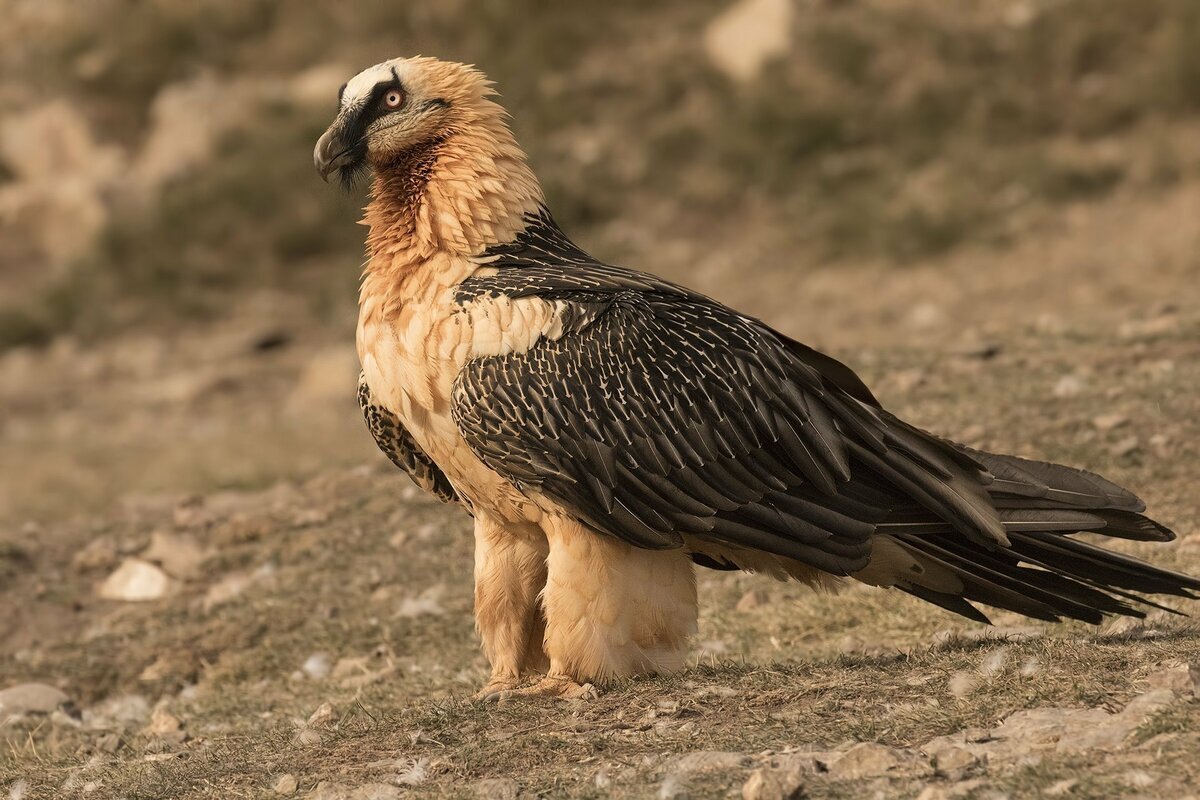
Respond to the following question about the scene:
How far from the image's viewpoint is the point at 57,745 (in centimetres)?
759

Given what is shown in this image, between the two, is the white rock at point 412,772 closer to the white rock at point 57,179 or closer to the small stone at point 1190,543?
the small stone at point 1190,543

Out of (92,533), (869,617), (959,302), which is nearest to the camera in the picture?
(869,617)

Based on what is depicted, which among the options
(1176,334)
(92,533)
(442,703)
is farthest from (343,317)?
(442,703)

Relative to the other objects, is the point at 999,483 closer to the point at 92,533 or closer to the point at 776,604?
the point at 776,604

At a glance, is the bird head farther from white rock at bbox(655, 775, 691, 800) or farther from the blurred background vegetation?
the blurred background vegetation

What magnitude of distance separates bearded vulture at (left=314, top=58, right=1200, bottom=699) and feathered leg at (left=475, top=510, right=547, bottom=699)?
1cm

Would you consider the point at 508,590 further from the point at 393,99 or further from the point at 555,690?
the point at 393,99

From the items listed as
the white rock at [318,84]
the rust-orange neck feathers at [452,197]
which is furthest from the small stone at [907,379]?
the white rock at [318,84]

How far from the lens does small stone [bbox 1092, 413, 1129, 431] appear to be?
986 cm

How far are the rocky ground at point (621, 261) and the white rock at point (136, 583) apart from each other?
3 cm

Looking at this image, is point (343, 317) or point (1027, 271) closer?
point (1027, 271)

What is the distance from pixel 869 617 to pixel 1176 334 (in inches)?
192

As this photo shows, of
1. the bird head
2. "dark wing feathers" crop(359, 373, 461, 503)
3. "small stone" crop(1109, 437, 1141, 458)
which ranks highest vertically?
the bird head

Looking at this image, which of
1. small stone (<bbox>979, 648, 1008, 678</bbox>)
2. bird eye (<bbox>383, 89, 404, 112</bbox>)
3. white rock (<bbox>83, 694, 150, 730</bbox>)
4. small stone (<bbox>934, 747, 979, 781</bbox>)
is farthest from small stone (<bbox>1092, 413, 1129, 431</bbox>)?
white rock (<bbox>83, 694, 150, 730</bbox>)
